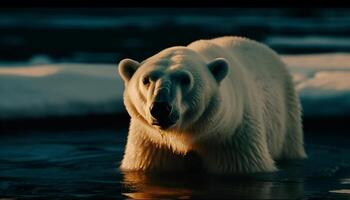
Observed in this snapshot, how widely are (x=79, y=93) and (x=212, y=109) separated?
3863 millimetres

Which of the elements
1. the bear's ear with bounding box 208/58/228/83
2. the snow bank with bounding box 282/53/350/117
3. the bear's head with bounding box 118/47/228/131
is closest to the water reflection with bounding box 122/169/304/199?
the bear's head with bounding box 118/47/228/131

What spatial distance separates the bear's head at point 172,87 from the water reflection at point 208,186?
1.33 feet

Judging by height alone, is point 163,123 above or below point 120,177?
above

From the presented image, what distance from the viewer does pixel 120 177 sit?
7.70m

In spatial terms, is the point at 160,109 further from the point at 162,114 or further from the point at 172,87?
the point at 172,87

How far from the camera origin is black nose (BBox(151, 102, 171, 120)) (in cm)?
659

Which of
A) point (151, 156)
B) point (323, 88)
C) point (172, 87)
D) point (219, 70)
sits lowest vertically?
point (151, 156)

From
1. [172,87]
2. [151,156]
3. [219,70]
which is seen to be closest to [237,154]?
[151,156]

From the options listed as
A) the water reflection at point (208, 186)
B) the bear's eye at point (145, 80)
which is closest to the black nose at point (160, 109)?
the bear's eye at point (145, 80)

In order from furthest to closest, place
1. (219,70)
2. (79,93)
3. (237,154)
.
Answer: (79,93) < (237,154) < (219,70)

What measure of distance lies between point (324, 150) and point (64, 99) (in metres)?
2.65

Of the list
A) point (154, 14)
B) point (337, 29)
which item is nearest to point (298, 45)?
point (337, 29)

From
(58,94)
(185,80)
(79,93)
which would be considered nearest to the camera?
(185,80)

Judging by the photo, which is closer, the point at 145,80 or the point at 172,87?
the point at 172,87
